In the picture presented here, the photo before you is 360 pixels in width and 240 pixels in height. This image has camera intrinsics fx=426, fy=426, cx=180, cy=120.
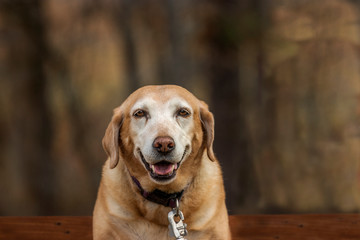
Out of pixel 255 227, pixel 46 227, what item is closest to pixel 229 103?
pixel 255 227

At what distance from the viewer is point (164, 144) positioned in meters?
1.91

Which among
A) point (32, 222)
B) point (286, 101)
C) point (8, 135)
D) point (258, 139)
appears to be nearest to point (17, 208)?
point (32, 222)

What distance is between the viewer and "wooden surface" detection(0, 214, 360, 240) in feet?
10.9

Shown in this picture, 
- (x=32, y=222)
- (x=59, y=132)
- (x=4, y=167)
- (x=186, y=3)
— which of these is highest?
(x=186, y=3)

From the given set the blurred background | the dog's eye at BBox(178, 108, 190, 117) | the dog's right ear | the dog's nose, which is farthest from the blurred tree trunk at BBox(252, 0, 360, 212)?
the dog's nose

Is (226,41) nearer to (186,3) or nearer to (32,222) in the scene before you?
(186,3)

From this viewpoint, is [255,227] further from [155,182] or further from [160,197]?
[155,182]

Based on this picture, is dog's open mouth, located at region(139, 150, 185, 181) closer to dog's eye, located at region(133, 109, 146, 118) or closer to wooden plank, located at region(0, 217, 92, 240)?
dog's eye, located at region(133, 109, 146, 118)

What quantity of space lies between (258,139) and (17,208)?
199 centimetres

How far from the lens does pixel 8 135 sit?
133 inches

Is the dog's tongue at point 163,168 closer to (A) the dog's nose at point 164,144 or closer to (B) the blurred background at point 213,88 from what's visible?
(A) the dog's nose at point 164,144

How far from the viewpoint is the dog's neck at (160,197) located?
7.15ft

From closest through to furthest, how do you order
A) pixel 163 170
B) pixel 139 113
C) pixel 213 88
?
pixel 163 170 < pixel 139 113 < pixel 213 88

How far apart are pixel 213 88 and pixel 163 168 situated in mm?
1545
